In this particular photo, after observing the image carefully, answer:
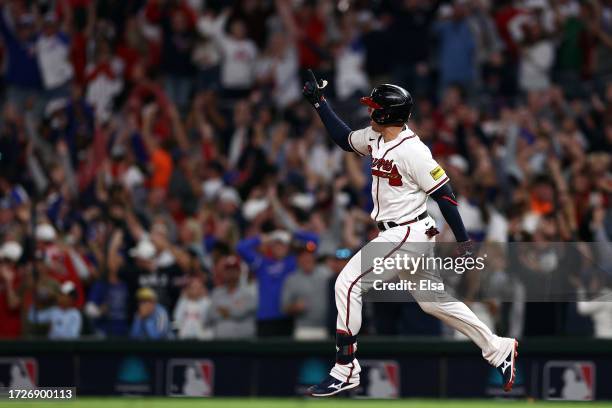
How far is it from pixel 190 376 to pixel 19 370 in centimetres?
183

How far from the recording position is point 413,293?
426 inches

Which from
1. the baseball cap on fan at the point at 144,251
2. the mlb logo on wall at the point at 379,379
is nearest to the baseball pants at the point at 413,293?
the mlb logo on wall at the point at 379,379

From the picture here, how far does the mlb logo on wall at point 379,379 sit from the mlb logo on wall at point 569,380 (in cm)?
153

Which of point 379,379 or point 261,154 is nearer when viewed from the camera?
point 379,379

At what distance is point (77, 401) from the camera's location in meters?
13.0

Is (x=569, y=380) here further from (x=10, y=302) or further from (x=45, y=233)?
(x=45, y=233)

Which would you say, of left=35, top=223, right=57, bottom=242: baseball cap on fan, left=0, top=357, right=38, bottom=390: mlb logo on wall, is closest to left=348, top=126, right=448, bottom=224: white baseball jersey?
left=0, top=357, right=38, bottom=390: mlb logo on wall

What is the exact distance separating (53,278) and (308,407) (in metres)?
4.52

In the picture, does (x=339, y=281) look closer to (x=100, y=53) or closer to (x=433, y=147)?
(x=433, y=147)

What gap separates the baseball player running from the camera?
417 inches

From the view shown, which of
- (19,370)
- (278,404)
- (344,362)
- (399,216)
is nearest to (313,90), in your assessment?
(399,216)

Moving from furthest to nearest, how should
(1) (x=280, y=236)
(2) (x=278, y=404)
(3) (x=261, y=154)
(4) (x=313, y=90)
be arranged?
1. (3) (x=261, y=154)
2. (1) (x=280, y=236)
3. (2) (x=278, y=404)
4. (4) (x=313, y=90)

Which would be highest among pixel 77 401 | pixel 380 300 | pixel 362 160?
pixel 362 160

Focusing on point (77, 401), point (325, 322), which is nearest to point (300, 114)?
point (325, 322)
